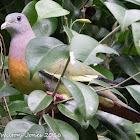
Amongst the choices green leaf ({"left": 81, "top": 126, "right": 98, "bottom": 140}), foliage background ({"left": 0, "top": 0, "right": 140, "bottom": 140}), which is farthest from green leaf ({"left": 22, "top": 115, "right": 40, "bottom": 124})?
green leaf ({"left": 81, "top": 126, "right": 98, "bottom": 140})

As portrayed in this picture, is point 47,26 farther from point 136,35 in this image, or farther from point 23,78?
point 136,35

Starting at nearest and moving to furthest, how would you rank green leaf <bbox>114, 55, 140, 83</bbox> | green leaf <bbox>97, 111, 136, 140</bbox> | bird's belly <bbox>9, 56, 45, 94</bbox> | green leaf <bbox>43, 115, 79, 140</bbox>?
green leaf <bbox>43, 115, 79, 140</bbox> < green leaf <bbox>97, 111, 136, 140</bbox> < bird's belly <bbox>9, 56, 45, 94</bbox> < green leaf <bbox>114, 55, 140, 83</bbox>

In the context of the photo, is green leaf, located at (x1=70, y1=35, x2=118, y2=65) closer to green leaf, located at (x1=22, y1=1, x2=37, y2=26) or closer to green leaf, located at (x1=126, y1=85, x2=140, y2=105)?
green leaf, located at (x1=126, y1=85, x2=140, y2=105)

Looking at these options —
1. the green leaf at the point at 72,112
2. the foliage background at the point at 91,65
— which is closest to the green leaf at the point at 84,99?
the foliage background at the point at 91,65

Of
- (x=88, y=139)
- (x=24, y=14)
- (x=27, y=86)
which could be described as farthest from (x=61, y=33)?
(x=88, y=139)

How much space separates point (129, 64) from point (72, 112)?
90 centimetres

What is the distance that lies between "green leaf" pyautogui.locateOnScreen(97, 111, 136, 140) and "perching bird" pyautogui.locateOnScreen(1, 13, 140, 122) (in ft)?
1.09

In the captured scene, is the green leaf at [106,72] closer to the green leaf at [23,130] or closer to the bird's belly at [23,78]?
the bird's belly at [23,78]

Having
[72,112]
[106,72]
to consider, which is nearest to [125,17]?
[72,112]

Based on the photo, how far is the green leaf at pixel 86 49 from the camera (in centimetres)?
95

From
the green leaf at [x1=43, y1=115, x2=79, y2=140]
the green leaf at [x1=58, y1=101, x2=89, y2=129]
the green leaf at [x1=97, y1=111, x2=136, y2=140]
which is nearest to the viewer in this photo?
the green leaf at [x1=43, y1=115, x2=79, y2=140]

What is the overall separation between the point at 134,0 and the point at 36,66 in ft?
2.12

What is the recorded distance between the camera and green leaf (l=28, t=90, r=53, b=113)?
3.50 feet

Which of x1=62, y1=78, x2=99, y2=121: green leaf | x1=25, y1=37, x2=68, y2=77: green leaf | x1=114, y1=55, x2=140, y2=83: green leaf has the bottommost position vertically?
x1=114, y1=55, x2=140, y2=83: green leaf
